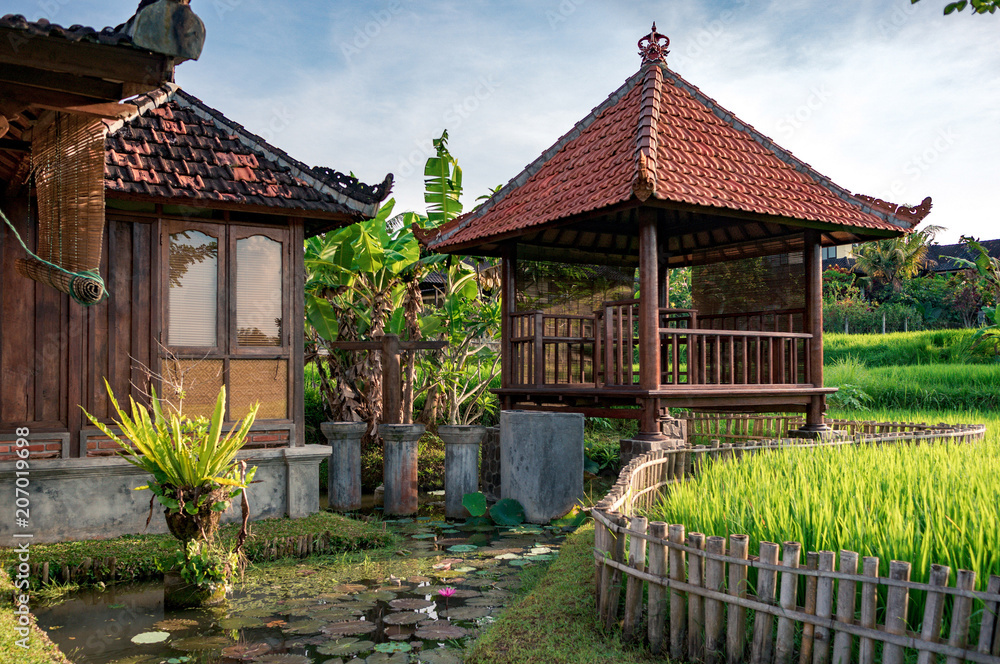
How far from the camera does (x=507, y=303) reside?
35.5 ft

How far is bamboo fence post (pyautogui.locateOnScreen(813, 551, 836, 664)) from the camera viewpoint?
3543 millimetres

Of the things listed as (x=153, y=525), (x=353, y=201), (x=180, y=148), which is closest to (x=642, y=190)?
(x=353, y=201)

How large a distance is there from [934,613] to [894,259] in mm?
37212

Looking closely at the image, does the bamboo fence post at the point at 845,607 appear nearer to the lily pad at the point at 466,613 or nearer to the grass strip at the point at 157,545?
the lily pad at the point at 466,613

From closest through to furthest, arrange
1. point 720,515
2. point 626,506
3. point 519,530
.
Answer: point 720,515 → point 626,506 → point 519,530

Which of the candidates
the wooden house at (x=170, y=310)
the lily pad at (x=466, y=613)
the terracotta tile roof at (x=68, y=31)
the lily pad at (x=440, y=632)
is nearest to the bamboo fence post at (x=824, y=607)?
the lily pad at (x=440, y=632)

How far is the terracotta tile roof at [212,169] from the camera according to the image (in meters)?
7.68

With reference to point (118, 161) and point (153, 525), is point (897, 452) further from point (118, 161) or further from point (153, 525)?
point (118, 161)

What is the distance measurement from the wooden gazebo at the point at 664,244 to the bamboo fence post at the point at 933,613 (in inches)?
202

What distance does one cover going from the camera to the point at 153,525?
301 inches

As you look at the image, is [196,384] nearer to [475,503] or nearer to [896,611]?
[475,503]

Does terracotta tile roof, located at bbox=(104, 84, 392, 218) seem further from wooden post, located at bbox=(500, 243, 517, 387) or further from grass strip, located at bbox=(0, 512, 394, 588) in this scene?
grass strip, located at bbox=(0, 512, 394, 588)

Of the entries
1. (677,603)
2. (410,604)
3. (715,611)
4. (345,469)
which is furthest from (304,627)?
(345,469)

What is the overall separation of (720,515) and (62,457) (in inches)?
235
